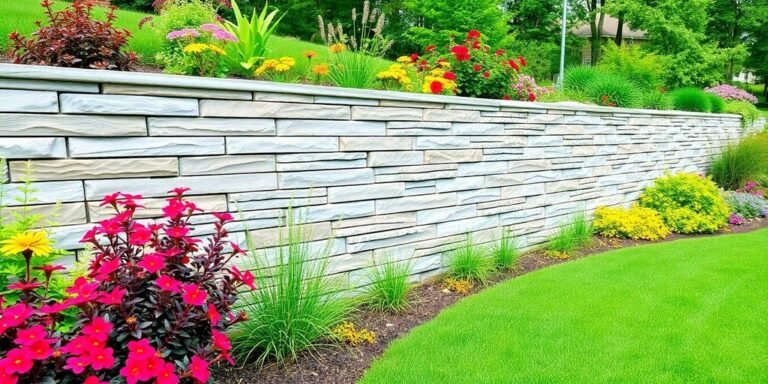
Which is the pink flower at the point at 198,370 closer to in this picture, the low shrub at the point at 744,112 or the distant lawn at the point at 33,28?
→ the distant lawn at the point at 33,28

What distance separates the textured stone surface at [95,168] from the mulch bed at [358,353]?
42.6 inches

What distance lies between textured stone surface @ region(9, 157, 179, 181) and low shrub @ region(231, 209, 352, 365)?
0.60 metres

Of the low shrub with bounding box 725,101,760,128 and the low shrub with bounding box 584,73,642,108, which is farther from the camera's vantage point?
the low shrub with bounding box 725,101,760,128

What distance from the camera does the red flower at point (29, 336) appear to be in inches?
58.9

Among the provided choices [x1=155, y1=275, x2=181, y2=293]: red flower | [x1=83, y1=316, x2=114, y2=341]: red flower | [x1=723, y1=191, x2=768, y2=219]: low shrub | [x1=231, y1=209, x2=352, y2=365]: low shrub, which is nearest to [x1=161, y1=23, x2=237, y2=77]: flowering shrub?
[x1=231, y1=209, x2=352, y2=365]: low shrub

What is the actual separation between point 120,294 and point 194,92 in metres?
Answer: 1.25

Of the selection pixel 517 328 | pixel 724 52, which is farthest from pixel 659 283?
pixel 724 52

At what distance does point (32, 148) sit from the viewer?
2.14m

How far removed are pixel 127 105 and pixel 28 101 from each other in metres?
0.39

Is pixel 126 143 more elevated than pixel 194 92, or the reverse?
pixel 194 92

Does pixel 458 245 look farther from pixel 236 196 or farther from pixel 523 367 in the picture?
pixel 236 196

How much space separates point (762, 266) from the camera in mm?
4316

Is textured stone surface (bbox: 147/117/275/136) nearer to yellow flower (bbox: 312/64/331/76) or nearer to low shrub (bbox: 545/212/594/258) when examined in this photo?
yellow flower (bbox: 312/64/331/76)

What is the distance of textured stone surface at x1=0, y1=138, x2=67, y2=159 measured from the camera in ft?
6.85
